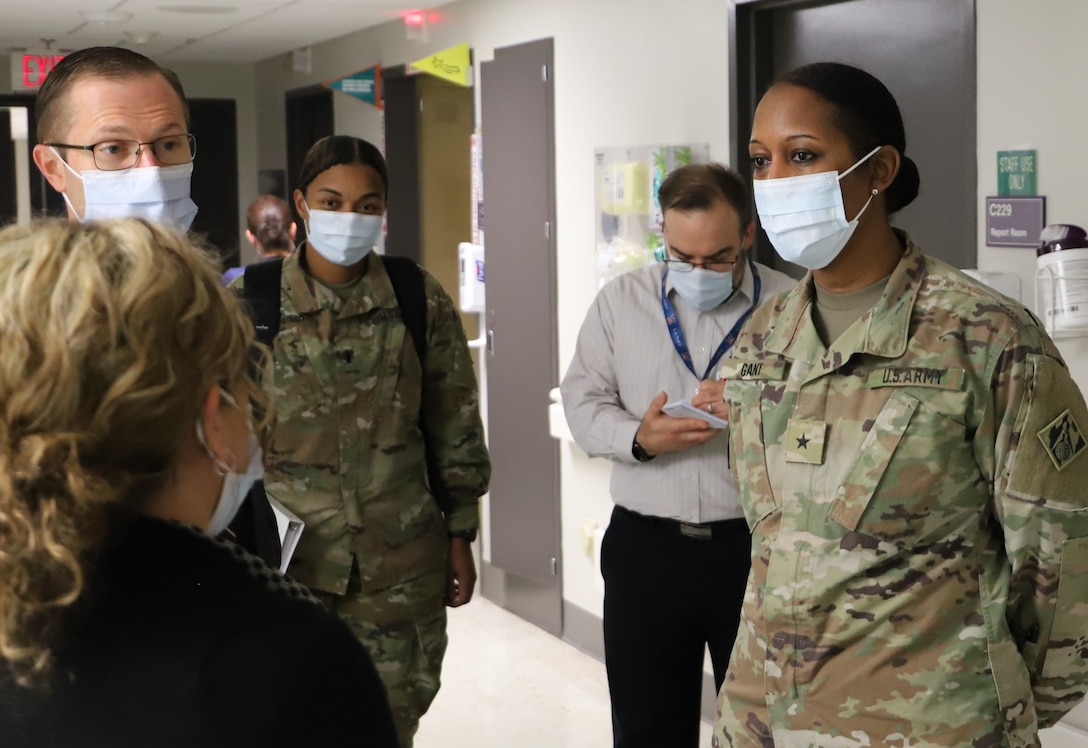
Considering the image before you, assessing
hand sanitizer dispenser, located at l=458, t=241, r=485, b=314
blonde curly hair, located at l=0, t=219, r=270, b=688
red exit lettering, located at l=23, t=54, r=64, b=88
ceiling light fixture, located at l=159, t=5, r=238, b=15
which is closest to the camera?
blonde curly hair, located at l=0, t=219, r=270, b=688

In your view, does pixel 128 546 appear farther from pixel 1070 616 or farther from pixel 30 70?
pixel 30 70

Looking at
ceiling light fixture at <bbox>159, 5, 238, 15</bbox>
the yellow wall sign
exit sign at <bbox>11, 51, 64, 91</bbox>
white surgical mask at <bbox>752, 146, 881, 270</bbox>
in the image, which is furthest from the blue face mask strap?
exit sign at <bbox>11, 51, 64, 91</bbox>

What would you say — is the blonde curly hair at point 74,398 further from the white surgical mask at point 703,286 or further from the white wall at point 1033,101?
the white wall at point 1033,101

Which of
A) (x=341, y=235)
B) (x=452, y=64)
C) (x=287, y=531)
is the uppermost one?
(x=452, y=64)

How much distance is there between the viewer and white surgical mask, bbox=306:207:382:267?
261 cm

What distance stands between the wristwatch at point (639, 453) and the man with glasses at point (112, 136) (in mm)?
1152

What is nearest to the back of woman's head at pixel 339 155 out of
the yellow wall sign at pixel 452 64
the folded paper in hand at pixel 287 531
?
the folded paper in hand at pixel 287 531

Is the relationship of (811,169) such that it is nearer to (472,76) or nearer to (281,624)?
(281,624)

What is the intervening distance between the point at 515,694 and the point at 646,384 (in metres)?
1.87

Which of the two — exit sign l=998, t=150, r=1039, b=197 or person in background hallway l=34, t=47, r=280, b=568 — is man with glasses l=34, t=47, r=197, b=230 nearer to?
person in background hallway l=34, t=47, r=280, b=568

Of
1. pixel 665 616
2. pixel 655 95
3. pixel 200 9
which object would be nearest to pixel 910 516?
pixel 665 616

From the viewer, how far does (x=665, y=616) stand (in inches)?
103

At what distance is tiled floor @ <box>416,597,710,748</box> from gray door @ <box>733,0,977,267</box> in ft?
5.64

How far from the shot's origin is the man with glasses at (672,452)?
2.60 metres
